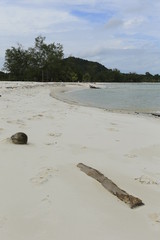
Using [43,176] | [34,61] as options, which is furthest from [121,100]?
[34,61]

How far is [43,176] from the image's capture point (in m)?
4.22

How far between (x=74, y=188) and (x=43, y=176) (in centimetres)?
56

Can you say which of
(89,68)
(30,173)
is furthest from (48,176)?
(89,68)

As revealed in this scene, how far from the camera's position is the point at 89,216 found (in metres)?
3.20

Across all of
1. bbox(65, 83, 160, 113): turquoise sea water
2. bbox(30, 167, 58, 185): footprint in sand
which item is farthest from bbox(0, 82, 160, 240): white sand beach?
bbox(65, 83, 160, 113): turquoise sea water

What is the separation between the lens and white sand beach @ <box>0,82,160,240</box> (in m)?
2.96

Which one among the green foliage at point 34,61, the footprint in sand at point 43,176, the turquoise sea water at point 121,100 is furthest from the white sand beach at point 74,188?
the green foliage at point 34,61

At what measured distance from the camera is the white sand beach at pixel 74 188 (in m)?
2.96

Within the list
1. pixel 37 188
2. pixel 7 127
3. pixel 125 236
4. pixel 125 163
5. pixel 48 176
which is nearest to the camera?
pixel 125 236

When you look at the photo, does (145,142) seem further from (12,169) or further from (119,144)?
(12,169)

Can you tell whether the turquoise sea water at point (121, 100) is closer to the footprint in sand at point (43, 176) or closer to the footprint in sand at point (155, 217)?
the footprint in sand at point (43, 176)

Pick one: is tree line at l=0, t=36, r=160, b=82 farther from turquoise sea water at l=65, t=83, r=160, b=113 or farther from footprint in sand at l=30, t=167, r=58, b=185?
footprint in sand at l=30, t=167, r=58, b=185

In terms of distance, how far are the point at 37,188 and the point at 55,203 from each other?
17.9 inches

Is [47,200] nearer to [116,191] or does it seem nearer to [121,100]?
[116,191]
